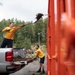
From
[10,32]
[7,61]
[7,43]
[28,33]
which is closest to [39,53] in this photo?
[7,43]

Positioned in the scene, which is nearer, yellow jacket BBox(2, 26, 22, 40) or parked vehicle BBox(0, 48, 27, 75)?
parked vehicle BBox(0, 48, 27, 75)

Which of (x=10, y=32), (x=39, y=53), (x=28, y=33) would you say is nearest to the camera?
(x=10, y=32)

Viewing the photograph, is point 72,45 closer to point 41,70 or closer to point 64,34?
point 64,34

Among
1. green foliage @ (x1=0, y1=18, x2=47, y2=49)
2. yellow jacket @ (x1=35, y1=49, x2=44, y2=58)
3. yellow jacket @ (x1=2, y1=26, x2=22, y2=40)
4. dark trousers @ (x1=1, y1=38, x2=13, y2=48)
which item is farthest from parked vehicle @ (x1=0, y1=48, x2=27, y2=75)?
green foliage @ (x1=0, y1=18, x2=47, y2=49)

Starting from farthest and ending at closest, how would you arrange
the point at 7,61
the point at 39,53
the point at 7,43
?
the point at 39,53, the point at 7,43, the point at 7,61

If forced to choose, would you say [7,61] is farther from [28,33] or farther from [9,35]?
[28,33]

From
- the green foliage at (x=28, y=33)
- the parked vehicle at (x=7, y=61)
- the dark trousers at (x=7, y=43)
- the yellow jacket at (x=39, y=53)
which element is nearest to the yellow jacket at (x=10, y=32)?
the dark trousers at (x=7, y=43)

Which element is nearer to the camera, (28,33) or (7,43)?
(7,43)

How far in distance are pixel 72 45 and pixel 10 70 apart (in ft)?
33.1

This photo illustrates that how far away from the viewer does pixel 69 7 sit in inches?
50.9

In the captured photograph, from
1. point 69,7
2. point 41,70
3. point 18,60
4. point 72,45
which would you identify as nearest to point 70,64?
point 72,45

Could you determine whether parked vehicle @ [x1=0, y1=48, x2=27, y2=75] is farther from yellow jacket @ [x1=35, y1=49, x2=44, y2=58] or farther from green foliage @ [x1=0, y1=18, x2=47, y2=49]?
green foliage @ [x1=0, y1=18, x2=47, y2=49]

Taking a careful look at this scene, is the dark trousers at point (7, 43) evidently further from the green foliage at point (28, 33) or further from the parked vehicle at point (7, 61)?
the green foliage at point (28, 33)

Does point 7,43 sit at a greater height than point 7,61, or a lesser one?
greater
